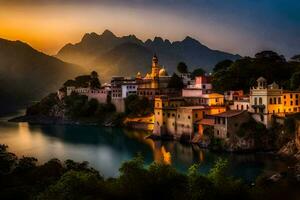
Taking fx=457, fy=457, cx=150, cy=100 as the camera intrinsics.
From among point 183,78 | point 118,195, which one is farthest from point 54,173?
point 183,78

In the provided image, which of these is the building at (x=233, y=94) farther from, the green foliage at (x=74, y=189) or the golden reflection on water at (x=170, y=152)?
the green foliage at (x=74, y=189)

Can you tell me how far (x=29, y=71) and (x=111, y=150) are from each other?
93778mm

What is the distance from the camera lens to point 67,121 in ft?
122

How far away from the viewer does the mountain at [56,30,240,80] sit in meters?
112

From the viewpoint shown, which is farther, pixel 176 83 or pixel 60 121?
pixel 60 121

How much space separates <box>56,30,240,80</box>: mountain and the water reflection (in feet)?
260

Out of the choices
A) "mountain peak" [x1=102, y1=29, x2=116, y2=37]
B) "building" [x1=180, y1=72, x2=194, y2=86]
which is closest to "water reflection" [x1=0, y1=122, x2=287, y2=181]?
"building" [x1=180, y1=72, x2=194, y2=86]

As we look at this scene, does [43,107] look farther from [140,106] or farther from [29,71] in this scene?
[29,71]

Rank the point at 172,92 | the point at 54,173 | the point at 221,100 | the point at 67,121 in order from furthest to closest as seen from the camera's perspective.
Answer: the point at 67,121
the point at 172,92
the point at 221,100
the point at 54,173

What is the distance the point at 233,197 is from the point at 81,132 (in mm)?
22348

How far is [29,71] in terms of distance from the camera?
367ft

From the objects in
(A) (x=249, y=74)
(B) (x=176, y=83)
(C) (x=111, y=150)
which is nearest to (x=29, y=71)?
(B) (x=176, y=83)

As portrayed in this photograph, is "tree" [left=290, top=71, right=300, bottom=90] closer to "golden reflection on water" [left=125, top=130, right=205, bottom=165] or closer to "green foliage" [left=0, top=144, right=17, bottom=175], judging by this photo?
"golden reflection on water" [left=125, top=130, right=205, bottom=165]

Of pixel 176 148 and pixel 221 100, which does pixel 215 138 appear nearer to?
pixel 176 148
